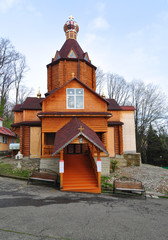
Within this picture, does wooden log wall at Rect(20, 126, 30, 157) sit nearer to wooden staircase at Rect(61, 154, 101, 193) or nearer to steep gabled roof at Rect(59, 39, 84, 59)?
wooden staircase at Rect(61, 154, 101, 193)

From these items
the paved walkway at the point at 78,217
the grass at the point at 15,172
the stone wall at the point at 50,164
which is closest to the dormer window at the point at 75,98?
the stone wall at the point at 50,164

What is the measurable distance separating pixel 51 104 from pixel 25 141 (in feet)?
18.7

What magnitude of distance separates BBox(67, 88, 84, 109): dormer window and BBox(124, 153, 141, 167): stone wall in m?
7.65

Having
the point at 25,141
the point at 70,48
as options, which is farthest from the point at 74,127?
the point at 70,48

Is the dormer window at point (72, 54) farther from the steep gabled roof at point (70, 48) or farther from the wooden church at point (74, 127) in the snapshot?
the steep gabled roof at point (70, 48)

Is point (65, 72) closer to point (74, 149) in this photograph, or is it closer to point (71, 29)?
point (71, 29)

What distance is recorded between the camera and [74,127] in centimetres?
1084

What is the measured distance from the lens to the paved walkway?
177 inches

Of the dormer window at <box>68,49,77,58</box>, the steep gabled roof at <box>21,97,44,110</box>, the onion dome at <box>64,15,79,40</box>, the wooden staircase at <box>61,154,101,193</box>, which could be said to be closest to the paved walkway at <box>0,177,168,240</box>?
the wooden staircase at <box>61,154,101,193</box>

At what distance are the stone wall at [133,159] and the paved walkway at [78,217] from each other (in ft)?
28.1

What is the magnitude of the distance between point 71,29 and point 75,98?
13958 millimetres

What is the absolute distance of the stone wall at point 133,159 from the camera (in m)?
17.0

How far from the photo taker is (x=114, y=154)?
1697 centimetres

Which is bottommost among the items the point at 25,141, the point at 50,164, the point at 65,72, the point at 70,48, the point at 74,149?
the point at 50,164
